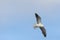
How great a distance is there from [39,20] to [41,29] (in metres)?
8.05

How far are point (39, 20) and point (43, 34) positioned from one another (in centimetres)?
744

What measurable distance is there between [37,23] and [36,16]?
129 inches

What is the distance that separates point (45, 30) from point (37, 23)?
7562 millimetres

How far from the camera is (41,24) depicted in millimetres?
192125

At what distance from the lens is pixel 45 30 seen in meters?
198

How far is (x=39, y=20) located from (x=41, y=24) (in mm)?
1940

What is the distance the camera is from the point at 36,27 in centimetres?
18825

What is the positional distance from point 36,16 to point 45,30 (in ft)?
34.8

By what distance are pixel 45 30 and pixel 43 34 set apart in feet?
5.86

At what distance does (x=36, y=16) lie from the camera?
618 feet

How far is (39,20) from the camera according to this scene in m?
191

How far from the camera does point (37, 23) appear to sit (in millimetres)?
191000
